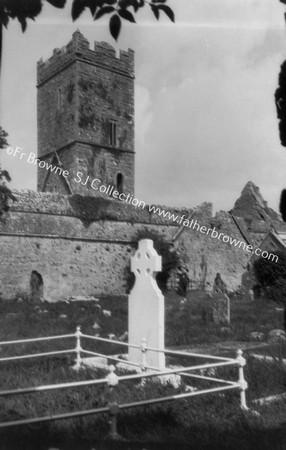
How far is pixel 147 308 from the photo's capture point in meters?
7.04

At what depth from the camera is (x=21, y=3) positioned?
3229mm

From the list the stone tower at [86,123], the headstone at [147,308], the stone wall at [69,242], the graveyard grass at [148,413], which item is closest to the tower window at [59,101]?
the stone tower at [86,123]

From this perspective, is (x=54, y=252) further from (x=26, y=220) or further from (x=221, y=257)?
(x=221, y=257)

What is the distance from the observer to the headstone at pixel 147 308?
6.82 meters

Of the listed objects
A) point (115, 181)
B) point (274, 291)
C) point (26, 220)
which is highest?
point (115, 181)

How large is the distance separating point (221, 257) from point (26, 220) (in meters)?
8.63

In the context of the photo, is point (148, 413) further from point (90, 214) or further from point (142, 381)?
point (90, 214)

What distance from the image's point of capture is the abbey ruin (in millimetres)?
17922

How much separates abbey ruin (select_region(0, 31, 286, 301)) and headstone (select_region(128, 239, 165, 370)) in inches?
348

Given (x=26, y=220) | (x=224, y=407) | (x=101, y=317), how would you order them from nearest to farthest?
(x=224, y=407)
(x=101, y=317)
(x=26, y=220)

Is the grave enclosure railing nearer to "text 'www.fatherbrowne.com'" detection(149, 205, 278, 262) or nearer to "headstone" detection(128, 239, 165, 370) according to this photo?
"headstone" detection(128, 239, 165, 370)

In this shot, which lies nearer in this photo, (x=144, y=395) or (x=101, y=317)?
(x=144, y=395)

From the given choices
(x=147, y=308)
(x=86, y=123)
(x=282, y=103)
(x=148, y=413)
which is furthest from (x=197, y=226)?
(x=282, y=103)

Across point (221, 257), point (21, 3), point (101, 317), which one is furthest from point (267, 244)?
point (21, 3)
